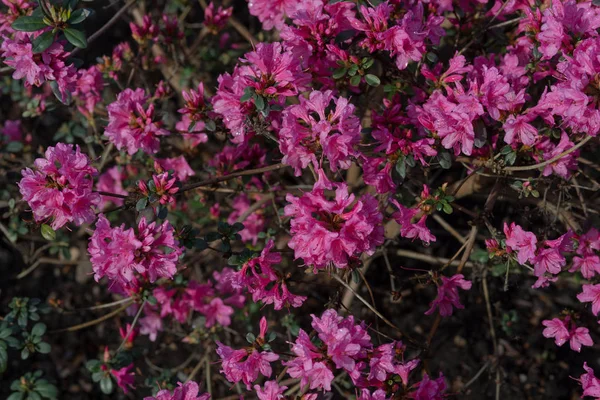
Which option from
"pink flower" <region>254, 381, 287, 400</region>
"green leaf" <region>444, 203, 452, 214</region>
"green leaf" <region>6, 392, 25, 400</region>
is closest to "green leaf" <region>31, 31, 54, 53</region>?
"pink flower" <region>254, 381, 287, 400</region>

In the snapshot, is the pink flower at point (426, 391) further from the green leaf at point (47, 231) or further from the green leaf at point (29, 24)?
the green leaf at point (29, 24)

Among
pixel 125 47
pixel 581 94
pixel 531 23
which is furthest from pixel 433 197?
pixel 125 47

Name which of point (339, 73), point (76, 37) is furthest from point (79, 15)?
point (339, 73)

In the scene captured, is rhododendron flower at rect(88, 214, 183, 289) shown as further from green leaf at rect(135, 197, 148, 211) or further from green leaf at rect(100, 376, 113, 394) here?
green leaf at rect(100, 376, 113, 394)

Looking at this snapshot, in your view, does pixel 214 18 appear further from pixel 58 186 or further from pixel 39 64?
pixel 58 186

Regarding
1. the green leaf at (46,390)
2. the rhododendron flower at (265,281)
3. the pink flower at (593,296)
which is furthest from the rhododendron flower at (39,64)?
the pink flower at (593,296)

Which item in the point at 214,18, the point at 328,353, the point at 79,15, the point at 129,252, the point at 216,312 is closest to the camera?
the point at 328,353
